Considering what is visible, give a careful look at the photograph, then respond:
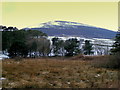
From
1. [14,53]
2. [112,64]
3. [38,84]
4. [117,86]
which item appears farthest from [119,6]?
[14,53]

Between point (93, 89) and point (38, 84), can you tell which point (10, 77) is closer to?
point (38, 84)

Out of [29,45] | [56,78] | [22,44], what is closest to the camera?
[56,78]

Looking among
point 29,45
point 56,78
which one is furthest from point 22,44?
point 56,78

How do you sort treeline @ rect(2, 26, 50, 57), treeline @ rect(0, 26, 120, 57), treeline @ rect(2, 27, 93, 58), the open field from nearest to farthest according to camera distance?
the open field
treeline @ rect(2, 26, 50, 57)
treeline @ rect(0, 26, 120, 57)
treeline @ rect(2, 27, 93, 58)

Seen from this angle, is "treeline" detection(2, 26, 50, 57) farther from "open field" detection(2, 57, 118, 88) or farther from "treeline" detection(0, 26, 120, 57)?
"open field" detection(2, 57, 118, 88)

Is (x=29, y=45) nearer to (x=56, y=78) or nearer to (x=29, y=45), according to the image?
(x=29, y=45)

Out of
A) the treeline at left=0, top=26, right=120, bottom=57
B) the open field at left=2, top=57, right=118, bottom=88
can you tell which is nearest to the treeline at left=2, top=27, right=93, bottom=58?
the treeline at left=0, top=26, right=120, bottom=57

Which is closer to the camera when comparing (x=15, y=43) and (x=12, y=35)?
(x=15, y=43)

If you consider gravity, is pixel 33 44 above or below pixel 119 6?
below

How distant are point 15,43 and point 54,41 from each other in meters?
28.0

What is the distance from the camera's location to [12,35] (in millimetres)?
43844

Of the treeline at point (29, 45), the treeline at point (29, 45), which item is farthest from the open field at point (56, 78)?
the treeline at point (29, 45)

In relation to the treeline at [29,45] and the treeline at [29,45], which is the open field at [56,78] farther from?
the treeline at [29,45]

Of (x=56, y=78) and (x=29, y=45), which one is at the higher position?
(x=56, y=78)
